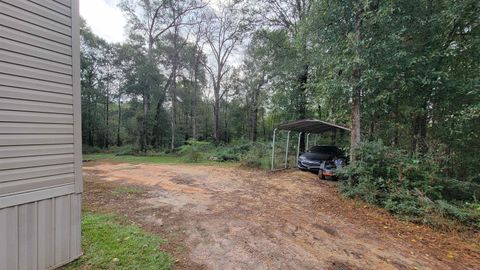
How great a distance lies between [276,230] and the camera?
377 cm

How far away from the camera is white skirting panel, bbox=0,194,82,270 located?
2104 millimetres

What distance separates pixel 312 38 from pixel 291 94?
17.5ft

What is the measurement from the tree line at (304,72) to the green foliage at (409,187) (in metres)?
1.02

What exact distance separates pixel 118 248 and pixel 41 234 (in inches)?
33.6

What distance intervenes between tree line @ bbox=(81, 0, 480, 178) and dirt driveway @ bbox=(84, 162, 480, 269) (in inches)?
123

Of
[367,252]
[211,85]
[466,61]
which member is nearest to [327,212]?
[367,252]

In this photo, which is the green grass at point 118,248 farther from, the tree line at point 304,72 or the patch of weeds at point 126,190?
the tree line at point 304,72

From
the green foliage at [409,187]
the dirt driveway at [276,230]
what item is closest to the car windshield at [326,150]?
the green foliage at [409,187]

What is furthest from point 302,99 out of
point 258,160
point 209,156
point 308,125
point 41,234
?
point 41,234

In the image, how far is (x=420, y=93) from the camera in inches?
281

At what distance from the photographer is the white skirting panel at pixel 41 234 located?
2.10 metres

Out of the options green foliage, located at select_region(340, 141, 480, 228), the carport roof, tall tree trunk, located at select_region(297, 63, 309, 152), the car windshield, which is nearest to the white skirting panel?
green foliage, located at select_region(340, 141, 480, 228)

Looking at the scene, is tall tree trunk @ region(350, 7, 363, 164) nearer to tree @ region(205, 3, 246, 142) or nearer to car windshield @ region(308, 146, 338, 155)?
car windshield @ region(308, 146, 338, 155)

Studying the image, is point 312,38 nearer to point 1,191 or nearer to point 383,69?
point 383,69
